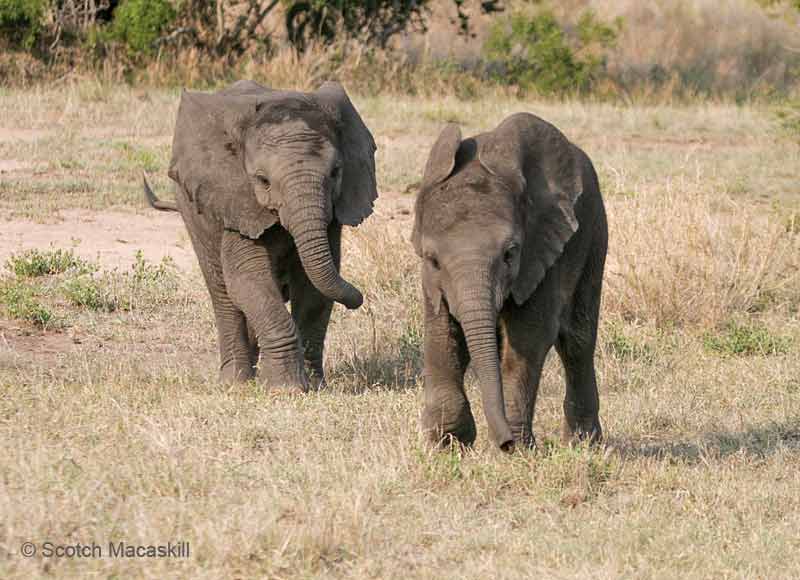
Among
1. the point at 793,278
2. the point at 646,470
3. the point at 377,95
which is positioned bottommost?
the point at 377,95

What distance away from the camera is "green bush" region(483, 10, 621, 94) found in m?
21.3

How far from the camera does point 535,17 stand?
73.0 ft

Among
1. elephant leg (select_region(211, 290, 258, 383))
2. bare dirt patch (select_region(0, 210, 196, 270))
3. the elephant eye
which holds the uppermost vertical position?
the elephant eye

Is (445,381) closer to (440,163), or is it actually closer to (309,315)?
(440,163)

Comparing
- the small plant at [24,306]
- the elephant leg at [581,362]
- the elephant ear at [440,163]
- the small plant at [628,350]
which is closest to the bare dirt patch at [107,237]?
the small plant at [24,306]

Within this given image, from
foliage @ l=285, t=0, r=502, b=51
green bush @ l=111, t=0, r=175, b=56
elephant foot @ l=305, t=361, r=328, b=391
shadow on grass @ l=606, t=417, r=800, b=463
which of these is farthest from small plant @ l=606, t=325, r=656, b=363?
foliage @ l=285, t=0, r=502, b=51

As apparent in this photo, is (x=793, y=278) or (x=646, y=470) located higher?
(x=646, y=470)

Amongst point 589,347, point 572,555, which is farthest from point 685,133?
point 572,555

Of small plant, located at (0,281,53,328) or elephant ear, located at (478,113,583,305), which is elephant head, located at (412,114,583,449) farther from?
small plant, located at (0,281,53,328)

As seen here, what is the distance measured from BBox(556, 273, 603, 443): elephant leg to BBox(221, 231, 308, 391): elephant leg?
1.57 metres

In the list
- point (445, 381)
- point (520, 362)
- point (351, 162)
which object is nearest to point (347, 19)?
point (351, 162)

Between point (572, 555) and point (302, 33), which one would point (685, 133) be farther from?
point (572, 555)

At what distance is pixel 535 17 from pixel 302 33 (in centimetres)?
356

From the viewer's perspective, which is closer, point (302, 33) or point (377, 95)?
point (377, 95)
